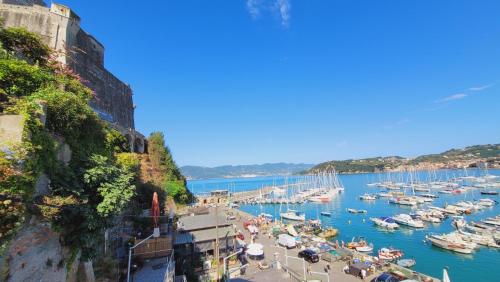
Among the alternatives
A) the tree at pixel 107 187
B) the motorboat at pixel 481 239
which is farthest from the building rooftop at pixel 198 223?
the motorboat at pixel 481 239

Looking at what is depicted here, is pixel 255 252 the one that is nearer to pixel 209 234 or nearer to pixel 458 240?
pixel 209 234

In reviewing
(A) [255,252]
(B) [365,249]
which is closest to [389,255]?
(B) [365,249]

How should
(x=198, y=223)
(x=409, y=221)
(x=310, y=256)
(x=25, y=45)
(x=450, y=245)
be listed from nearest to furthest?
1. (x=25, y=45)
2. (x=198, y=223)
3. (x=310, y=256)
4. (x=450, y=245)
5. (x=409, y=221)

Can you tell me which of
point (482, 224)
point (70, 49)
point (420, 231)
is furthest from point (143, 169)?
point (482, 224)

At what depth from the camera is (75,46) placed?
24.7m

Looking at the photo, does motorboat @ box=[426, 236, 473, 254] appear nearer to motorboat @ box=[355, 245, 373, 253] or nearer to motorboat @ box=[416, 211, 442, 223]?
motorboat @ box=[355, 245, 373, 253]

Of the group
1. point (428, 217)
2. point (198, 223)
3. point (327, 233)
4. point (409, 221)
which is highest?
point (198, 223)

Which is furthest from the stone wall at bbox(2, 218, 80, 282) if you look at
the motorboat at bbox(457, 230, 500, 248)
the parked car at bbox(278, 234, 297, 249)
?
the motorboat at bbox(457, 230, 500, 248)

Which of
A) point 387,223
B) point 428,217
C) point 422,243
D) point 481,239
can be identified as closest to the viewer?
point 481,239

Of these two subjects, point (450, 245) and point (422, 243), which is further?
point (422, 243)

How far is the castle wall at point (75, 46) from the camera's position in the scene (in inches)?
838

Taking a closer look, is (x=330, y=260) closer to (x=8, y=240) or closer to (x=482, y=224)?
(x=8, y=240)

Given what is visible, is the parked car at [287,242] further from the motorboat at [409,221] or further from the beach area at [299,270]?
the motorboat at [409,221]

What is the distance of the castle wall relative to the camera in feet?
69.8
